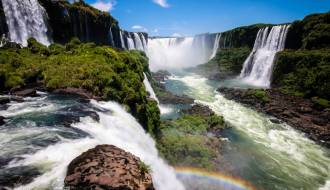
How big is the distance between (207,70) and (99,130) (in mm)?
67686

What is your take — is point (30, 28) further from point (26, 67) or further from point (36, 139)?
point (36, 139)

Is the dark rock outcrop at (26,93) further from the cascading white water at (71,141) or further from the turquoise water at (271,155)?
the turquoise water at (271,155)

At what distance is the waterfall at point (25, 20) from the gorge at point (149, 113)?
0.45ft

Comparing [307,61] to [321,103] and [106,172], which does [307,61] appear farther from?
[106,172]

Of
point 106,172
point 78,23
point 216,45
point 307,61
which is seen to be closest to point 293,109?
point 307,61

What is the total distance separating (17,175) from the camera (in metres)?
7.34

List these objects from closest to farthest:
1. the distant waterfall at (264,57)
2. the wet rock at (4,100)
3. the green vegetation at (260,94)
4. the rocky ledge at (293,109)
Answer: the wet rock at (4,100) → the rocky ledge at (293,109) → the green vegetation at (260,94) → the distant waterfall at (264,57)

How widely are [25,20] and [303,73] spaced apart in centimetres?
4398

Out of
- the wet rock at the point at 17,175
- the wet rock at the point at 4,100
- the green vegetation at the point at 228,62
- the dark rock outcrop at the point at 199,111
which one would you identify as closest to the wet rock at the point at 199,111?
the dark rock outcrop at the point at 199,111

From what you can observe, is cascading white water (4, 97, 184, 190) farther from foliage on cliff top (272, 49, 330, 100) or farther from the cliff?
foliage on cliff top (272, 49, 330, 100)

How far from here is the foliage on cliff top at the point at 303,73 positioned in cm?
3950

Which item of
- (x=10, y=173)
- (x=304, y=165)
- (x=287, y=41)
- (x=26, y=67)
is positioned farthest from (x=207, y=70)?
(x=10, y=173)

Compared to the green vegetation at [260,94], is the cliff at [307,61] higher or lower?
higher

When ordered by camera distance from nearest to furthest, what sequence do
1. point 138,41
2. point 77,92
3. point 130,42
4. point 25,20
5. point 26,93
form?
point 26,93
point 77,92
point 25,20
point 130,42
point 138,41
